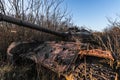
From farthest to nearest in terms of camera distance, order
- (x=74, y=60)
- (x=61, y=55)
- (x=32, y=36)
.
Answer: (x=32, y=36) < (x=61, y=55) < (x=74, y=60)

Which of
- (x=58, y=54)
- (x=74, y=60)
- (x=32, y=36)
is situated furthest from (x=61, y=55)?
(x=32, y=36)

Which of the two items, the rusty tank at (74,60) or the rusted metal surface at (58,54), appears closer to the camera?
the rusty tank at (74,60)

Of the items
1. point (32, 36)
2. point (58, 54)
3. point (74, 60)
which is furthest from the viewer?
point (32, 36)

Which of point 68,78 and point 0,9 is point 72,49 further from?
point 0,9

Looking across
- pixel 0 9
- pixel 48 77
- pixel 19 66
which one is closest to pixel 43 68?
pixel 48 77

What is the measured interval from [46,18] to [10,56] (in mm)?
5374

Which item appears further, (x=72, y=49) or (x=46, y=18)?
(x=46, y=18)

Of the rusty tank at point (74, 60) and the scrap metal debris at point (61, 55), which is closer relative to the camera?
the rusty tank at point (74, 60)

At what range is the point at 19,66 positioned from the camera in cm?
676

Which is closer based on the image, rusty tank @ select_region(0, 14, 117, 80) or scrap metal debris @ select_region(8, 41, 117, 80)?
rusty tank @ select_region(0, 14, 117, 80)

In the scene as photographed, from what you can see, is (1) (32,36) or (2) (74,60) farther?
(1) (32,36)

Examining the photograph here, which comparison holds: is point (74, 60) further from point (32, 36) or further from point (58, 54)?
point (32, 36)

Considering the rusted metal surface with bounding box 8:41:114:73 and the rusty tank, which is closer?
the rusty tank

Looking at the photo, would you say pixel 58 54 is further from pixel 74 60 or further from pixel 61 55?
pixel 74 60
